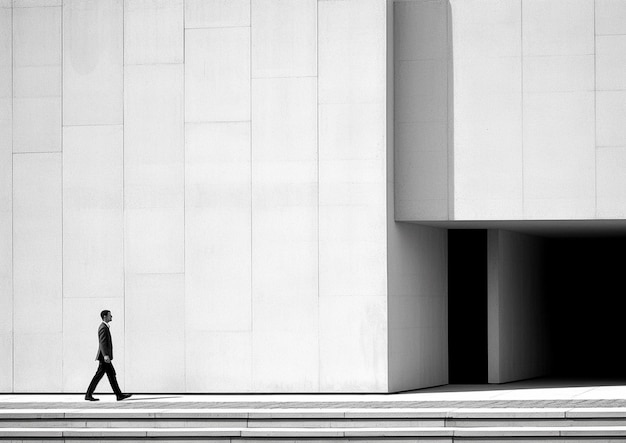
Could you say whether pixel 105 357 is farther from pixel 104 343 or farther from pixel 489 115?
pixel 489 115

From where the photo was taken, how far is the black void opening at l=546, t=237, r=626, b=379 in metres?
31.3

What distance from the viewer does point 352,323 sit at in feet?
70.0

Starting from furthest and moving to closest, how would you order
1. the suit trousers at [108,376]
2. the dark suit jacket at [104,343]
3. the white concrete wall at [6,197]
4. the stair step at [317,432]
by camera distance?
A: 1. the white concrete wall at [6,197]
2. the suit trousers at [108,376]
3. the dark suit jacket at [104,343]
4. the stair step at [317,432]

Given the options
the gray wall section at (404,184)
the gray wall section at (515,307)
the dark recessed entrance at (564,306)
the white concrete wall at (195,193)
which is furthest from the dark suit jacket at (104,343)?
the gray wall section at (515,307)

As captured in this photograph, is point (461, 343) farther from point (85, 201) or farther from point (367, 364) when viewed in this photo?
point (85, 201)

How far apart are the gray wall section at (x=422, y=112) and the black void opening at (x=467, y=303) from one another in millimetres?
4316

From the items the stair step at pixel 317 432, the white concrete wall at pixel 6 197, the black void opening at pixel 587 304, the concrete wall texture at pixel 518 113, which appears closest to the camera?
the stair step at pixel 317 432

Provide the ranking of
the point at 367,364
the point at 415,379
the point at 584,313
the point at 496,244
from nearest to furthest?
the point at 367,364, the point at 415,379, the point at 496,244, the point at 584,313

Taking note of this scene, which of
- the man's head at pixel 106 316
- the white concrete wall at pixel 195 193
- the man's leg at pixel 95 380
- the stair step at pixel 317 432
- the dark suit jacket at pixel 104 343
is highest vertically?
the white concrete wall at pixel 195 193

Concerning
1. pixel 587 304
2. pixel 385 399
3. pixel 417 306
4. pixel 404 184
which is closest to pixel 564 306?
pixel 587 304

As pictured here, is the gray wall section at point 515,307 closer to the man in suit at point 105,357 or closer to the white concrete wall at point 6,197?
the man in suit at point 105,357

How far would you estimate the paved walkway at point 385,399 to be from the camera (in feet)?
60.9

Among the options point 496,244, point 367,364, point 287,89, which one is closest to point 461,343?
point 496,244

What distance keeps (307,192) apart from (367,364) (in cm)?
305
